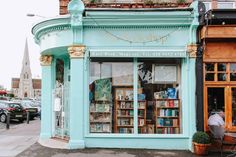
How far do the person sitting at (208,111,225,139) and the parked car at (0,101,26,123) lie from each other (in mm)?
17125

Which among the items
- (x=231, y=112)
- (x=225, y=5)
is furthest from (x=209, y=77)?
(x=225, y=5)

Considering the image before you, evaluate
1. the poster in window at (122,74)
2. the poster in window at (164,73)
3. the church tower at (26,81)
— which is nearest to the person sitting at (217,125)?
the poster in window at (164,73)

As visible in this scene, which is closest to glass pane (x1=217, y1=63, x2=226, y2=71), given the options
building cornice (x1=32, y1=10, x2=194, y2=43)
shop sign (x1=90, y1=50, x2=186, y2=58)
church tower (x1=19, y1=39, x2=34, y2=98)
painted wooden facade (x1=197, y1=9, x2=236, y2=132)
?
painted wooden facade (x1=197, y1=9, x2=236, y2=132)

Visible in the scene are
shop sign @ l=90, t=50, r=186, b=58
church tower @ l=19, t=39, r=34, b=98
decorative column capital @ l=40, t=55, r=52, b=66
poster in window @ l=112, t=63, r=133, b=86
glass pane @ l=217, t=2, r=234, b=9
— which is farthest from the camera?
church tower @ l=19, t=39, r=34, b=98

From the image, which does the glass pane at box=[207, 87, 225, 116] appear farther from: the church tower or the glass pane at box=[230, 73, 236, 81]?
the church tower

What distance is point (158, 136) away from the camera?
12.2 metres

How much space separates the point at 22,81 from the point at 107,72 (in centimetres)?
11433

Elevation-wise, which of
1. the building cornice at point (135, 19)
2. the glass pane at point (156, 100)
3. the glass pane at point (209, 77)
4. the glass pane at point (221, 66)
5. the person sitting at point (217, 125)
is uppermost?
the building cornice at point (135, 19)

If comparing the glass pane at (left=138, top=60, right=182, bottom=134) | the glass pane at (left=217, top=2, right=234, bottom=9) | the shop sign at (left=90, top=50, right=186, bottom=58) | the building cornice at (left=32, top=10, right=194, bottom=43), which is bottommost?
the glass pane at (left=138, top=60, right=182, bottom=134)

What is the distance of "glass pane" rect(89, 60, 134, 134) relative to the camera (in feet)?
41.4

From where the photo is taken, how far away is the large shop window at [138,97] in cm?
1259

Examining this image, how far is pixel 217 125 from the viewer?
37.4 ft

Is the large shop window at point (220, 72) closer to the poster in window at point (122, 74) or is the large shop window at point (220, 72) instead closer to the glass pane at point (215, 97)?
the glass pane at point (215, 97)

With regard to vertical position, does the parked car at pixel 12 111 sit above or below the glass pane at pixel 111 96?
below
